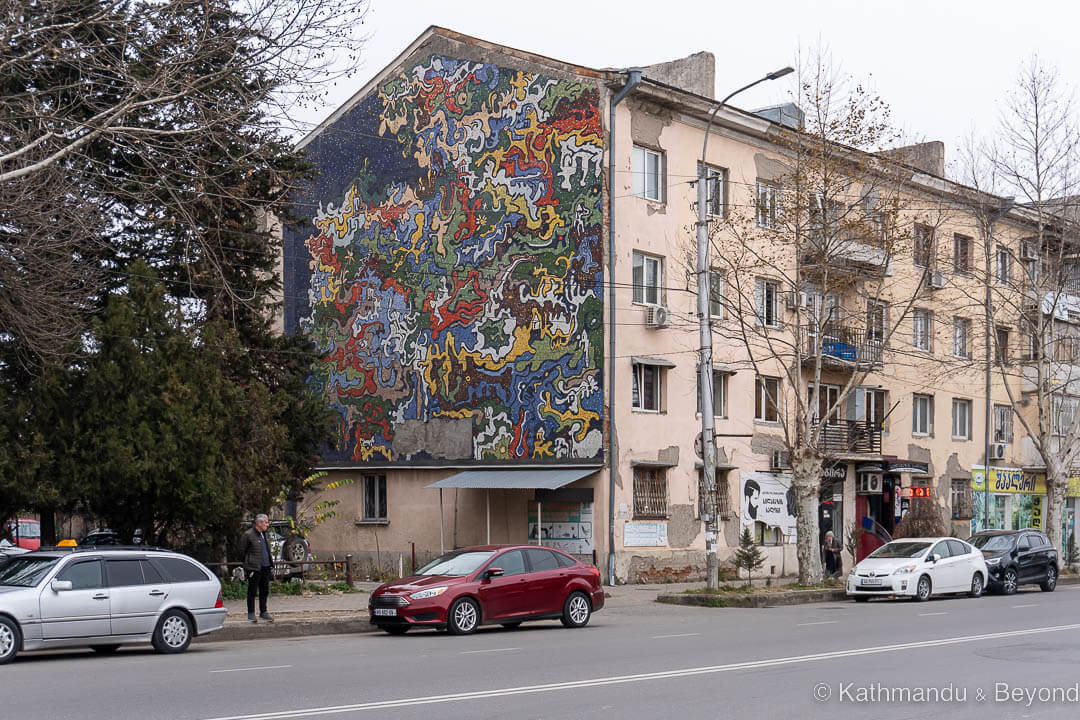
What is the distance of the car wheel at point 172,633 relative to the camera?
17.0 meters

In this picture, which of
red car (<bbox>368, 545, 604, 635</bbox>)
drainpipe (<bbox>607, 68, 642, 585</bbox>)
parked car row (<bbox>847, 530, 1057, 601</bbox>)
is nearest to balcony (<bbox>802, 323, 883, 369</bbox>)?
drainpipe (<bbox>607, 68, 642, 585</bbox>)

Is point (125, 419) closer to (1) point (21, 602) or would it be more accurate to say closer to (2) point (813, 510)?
(1) point (21, 602)

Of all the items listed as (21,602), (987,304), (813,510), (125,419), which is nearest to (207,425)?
(125,419)

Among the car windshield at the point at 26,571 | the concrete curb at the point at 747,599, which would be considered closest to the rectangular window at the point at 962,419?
the concrete curb at the point at 747,599

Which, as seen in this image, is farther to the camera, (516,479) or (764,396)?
(764,396)

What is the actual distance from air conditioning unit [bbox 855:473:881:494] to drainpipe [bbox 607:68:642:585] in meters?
12.3

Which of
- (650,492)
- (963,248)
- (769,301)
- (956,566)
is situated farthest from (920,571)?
(963,248)

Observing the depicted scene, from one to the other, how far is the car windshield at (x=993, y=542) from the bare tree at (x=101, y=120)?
20468 mm

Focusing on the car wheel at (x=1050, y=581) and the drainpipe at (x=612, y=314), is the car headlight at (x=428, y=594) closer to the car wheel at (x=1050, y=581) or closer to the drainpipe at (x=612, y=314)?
the drainpipe at (x=612, y=314)

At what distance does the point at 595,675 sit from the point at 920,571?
1709cm

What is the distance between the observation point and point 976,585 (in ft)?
99.9

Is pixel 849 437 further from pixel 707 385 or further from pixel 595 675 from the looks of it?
pixel 595 675

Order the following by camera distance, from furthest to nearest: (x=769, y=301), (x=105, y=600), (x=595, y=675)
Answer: (x=769, y=301), (x=105, y=600), (x=595, y=675)

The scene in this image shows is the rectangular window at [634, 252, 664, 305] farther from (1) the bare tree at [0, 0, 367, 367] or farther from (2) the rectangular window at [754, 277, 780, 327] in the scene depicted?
(1) the bare tree at [0, 0, 367, 367]
